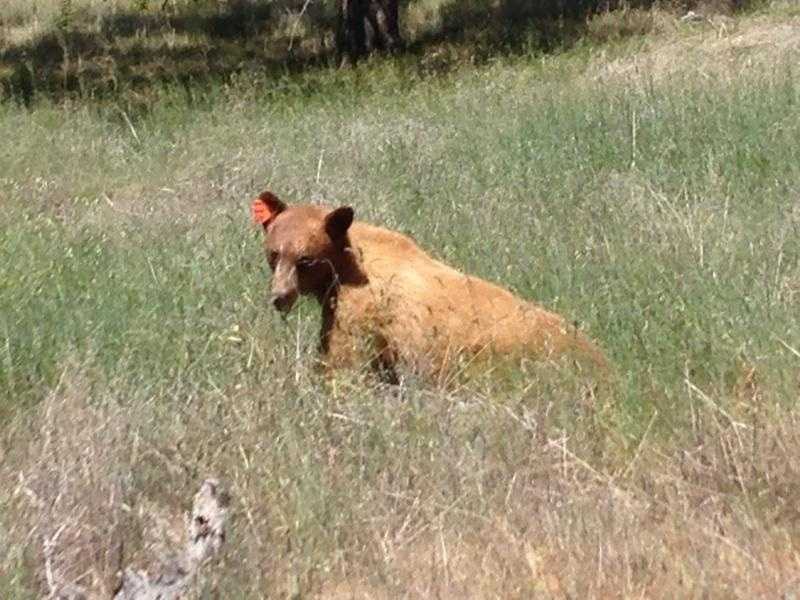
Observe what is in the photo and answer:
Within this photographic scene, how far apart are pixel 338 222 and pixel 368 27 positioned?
12565 millimetres

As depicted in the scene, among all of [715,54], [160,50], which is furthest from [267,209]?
[160,50]

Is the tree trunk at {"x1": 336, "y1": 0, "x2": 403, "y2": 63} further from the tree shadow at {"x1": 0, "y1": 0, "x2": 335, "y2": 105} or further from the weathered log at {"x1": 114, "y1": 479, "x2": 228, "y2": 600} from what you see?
the weathered log at {"x1": 114, "y1": 479, "x2": 228, "y2": 600}

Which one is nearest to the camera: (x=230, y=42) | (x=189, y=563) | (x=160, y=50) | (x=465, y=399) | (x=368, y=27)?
(x=189, y=563)

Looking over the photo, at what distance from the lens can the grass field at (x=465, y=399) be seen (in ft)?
13.7

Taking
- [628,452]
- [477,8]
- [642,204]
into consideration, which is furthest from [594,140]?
[477,8]

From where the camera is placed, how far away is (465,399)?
5422mm

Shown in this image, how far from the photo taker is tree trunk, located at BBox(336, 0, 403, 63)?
59.8 ft

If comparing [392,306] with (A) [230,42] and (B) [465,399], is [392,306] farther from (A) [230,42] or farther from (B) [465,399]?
(A) [230,42]

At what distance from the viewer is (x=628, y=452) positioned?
473 centimetres

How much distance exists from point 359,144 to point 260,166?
765 millimetres

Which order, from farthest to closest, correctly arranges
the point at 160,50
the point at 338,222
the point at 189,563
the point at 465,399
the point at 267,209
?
the point at 160,50 < the point at 267,209 < the point at 338,222 < the point at 465,399 < the point at 189,563

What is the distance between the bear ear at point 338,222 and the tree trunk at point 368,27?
12.2 m

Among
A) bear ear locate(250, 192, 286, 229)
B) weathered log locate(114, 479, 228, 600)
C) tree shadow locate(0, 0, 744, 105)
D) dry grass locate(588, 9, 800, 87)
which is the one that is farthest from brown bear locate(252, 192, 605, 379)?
tree shadow locate(0, 0, 744, 105)

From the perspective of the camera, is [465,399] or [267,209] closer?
[465,399]
